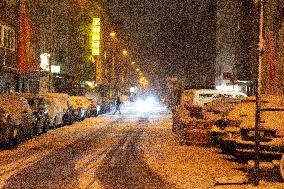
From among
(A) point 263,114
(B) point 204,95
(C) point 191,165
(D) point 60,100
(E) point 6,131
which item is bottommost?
(C) point 191,165

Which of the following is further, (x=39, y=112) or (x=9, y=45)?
(x=9, y=45)

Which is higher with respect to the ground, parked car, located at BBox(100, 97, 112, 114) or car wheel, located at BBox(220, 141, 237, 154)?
parked car, located at BBox(100, 97, 112, 114)

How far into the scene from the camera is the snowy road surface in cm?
1151

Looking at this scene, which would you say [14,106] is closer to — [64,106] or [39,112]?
[39,112]

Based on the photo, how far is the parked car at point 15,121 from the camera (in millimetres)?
18702

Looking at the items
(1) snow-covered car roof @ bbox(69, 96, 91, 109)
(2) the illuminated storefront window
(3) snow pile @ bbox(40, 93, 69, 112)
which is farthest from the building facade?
(2) the illuminated storefront window

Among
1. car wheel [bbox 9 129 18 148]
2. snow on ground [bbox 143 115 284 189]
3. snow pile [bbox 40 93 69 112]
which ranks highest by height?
snow pile [bbox 40 93 69 112]

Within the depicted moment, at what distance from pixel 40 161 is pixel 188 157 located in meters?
4.27

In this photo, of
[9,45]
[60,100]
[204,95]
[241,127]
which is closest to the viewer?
[241,127]

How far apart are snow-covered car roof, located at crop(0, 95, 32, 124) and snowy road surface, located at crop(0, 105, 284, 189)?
3.62 ft

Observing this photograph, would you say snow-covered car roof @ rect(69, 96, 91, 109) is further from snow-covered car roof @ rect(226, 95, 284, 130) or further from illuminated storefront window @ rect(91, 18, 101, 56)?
illuminated storefront window @ rect(91, 18, 101, 56)

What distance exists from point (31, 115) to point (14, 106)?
2.30 m

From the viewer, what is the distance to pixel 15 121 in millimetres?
19797

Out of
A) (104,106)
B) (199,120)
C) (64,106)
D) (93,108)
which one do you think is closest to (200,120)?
(199,120)
